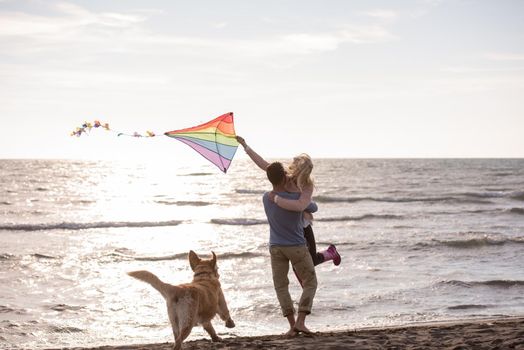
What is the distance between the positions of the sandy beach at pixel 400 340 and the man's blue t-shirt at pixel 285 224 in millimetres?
1068

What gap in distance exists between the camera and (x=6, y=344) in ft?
30.2

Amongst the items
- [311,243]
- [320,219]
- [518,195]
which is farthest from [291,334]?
[518,195]

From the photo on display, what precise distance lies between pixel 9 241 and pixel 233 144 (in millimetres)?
15427

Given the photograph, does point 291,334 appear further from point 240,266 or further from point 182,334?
point 240,266

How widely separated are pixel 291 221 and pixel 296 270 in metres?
0.57

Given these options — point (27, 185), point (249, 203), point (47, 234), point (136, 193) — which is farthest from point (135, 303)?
point (27, 185)

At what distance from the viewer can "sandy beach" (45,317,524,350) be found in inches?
270

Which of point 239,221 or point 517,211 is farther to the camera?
point 517,211

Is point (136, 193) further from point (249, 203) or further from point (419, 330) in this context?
point (419, 330)

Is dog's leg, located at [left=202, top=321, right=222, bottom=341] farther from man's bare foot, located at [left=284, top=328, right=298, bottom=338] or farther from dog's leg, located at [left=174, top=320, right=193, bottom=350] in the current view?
man's bare foot, located at [left=284, top=328, right=298, bottom=338]

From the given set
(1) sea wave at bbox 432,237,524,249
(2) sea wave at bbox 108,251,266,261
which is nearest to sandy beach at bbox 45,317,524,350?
(2) sea wave at bbox 108,251,266,261

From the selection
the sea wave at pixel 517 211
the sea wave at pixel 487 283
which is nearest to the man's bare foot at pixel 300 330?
the sea wave at pixel 487 283

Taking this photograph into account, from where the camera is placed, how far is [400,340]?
23.8ft

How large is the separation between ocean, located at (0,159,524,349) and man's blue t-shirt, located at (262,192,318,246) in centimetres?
284
